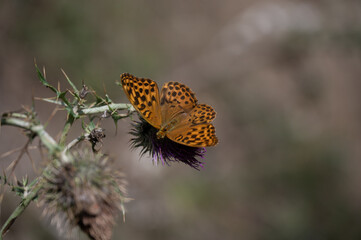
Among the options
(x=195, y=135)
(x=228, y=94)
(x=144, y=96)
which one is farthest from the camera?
(x=228, y=94)

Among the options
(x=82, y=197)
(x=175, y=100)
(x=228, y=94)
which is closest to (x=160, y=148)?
(x=175, y=100)

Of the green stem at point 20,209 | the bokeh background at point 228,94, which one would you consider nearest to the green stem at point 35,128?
the green stem at point 20,209

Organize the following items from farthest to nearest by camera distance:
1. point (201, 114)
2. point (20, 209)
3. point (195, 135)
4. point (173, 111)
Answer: point (173, 111), point (201, 114), point (195, 135), point (20, 209)

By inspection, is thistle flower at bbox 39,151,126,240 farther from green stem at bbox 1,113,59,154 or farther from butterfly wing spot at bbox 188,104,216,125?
butterfly wing spot at bbox 188,104,216,125

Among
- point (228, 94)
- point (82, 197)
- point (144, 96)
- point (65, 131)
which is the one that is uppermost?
point (228, 94)

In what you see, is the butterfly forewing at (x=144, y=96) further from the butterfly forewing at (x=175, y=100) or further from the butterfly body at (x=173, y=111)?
the butterfly forewing at (x=175, y=100)

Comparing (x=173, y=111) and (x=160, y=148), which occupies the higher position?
(x=173, y=111)

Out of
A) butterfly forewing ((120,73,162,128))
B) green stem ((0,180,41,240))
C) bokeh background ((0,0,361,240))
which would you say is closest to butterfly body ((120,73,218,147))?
butterfly forewing ((120,73,162,128))

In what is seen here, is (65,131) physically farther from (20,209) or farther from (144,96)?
(144,96)

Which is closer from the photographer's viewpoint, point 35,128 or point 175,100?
point 35,128
